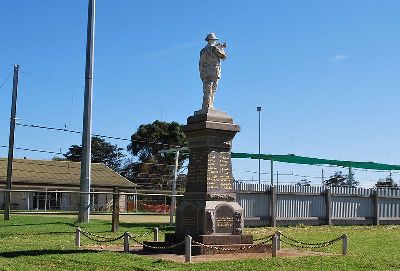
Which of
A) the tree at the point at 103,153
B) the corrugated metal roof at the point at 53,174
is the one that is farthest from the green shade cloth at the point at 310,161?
the tree at the point at 103,153

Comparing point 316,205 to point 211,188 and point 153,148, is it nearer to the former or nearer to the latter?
point 211,188

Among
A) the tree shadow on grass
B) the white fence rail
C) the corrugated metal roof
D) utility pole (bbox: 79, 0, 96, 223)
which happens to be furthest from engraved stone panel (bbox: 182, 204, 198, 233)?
the corrugated metal roof

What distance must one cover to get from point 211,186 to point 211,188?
0.18 ft

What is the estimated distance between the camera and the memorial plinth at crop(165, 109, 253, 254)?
16359 mm

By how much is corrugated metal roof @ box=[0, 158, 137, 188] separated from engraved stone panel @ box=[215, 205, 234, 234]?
38.2 metres

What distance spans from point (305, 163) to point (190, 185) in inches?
1107

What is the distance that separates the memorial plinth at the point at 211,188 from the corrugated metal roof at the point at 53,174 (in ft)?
123

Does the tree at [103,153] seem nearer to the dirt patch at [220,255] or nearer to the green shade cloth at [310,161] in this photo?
the green shade cloth at [310,161]

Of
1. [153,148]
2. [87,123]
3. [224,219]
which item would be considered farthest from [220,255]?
[153,148]

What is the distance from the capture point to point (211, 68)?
17516mm

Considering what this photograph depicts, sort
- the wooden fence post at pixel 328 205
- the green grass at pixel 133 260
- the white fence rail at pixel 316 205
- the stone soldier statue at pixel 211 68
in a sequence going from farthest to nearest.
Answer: the wooden fence post at pixel 328 205
the white fence rail at pixel 316 205
the stone soldier statue at pixel 211 68
the green grass at pixel 133 260

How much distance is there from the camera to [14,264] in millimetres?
12930

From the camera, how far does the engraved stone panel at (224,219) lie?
648 inches

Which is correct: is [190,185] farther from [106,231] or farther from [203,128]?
[106,231]
